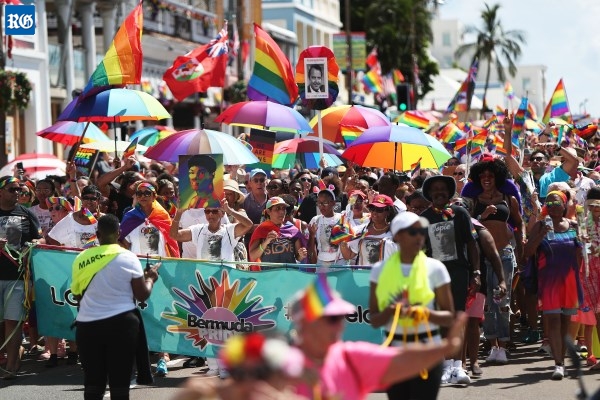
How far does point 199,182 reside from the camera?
36.6ft

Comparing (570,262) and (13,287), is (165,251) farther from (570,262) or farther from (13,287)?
(570,262)

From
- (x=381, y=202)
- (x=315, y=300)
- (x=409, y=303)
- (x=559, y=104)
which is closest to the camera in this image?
(x=315, y=300)

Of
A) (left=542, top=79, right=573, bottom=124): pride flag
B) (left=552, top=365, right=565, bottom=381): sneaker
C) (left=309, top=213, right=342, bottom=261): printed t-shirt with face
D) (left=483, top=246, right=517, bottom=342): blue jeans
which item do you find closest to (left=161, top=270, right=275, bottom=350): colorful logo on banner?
(left=309, top=213, right=342, bottom=261): printed t-shirt with face

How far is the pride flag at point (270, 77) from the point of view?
17.2 meters

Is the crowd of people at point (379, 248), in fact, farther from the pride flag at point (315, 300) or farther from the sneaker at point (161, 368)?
the pride flag at point (315, 300)

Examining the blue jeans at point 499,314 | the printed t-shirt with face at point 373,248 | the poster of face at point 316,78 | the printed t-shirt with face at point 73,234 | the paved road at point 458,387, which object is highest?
the poster of face at point 316,78

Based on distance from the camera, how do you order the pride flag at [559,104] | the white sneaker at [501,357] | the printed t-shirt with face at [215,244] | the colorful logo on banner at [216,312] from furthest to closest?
the pride flag at [559,104] → the white sneaker at [501,357] → the printed t-shirt with face at [215,244] → the colorful logo on banner at [216,312]

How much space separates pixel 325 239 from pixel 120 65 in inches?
180

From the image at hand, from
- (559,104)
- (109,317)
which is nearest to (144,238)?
(109,317)

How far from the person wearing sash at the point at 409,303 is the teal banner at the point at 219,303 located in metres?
3.35

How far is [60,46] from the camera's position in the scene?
3416cm

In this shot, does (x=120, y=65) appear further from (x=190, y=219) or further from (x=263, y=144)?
(x=190, y=219)

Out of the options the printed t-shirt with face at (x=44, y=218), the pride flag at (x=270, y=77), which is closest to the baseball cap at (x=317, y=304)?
the printed t-shirt with face at (x=44, y=218)

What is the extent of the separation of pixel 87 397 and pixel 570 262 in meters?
4.66
